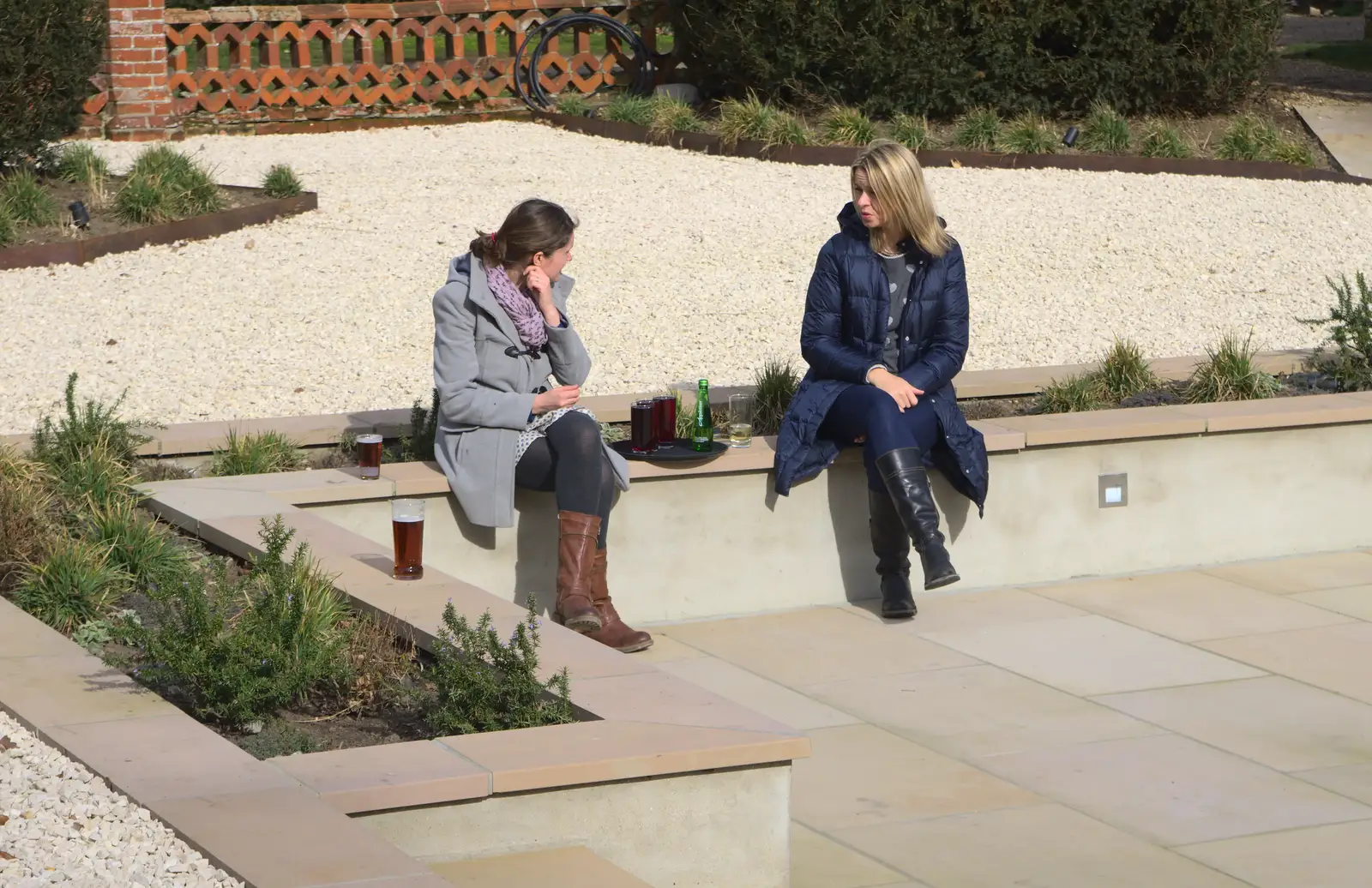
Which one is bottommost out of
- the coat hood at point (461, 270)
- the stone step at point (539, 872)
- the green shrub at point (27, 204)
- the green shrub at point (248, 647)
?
the stone step at point (539, 872)

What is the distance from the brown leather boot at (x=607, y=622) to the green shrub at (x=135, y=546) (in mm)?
1219

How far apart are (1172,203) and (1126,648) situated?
6505mm

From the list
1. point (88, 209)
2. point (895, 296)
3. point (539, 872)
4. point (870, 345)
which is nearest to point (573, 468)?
point (870, 345)

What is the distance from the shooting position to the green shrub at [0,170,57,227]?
10695 millimetres

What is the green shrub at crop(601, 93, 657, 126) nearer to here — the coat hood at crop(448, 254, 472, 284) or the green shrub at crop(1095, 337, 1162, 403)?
the green shrub at crop(1095, 337, 1162, 403)

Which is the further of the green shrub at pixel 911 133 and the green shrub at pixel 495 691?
the green shrub at pixel 911 133

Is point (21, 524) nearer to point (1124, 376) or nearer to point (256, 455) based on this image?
point (256, 455)

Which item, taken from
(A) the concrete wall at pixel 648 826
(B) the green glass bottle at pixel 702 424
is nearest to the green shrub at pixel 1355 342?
(B) the green glass bottle at pixel 702 424

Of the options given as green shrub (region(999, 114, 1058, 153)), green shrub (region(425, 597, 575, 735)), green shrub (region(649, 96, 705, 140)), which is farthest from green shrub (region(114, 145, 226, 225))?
green shrub (region(425, 597, 575, 735))

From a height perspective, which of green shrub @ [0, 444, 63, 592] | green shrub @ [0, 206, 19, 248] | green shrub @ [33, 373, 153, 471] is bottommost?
green shrub @ [0, 444, 63, 592]

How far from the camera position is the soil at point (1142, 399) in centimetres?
741

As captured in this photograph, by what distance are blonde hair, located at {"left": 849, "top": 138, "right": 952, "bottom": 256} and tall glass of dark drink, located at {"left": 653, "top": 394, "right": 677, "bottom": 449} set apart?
3.15 feet

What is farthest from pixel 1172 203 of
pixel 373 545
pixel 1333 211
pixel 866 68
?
pixel 373 545

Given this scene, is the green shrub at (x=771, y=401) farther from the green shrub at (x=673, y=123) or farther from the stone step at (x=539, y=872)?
the green shrub at (x=673, y=123)
